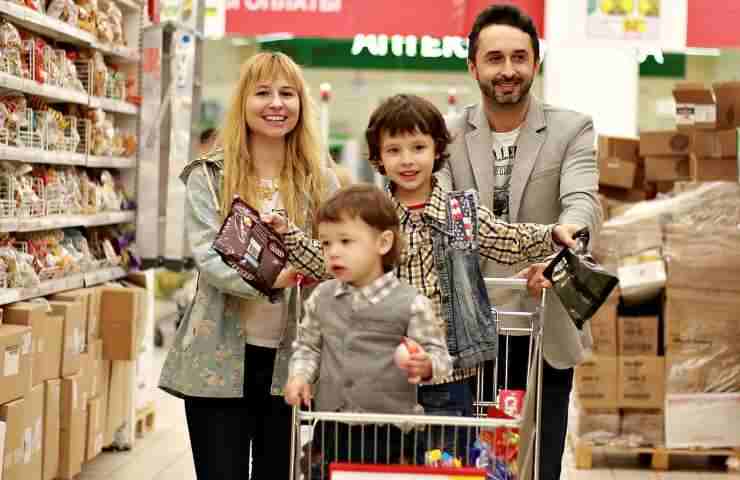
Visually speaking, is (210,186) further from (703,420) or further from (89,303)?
(703,420)

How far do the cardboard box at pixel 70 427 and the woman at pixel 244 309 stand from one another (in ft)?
5.78

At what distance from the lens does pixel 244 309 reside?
327cm

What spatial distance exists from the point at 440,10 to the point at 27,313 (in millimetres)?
3248

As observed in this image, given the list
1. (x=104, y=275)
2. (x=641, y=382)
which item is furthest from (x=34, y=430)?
(x=641, y=382)

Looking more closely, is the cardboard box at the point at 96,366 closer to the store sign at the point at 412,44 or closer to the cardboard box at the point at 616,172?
the store sign at the point at 412,44

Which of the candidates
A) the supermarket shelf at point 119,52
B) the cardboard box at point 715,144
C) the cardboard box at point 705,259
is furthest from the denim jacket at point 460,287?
the cardboard box at point 715,144

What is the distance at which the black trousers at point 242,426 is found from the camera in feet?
10.7

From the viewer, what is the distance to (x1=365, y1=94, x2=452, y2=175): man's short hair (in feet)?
9.12

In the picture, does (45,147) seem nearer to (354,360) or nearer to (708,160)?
(354,360)

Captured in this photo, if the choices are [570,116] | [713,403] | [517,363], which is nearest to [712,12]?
[713,403]

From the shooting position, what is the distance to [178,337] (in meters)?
3.28

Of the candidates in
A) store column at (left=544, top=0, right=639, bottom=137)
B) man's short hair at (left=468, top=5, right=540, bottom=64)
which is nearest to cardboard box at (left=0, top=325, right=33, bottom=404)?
man's short hair at (left=468, top=5, right=540, bottom=64)

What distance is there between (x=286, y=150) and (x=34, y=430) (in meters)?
1.82

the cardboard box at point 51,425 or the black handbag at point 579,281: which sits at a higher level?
the black handbag at point 579,281
